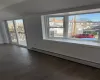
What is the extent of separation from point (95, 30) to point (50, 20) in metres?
1.88

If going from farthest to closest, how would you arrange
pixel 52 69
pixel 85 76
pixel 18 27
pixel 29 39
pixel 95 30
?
pixel 18 27 → pixel 29 39 → pixel 95 30 → pixel 52 69 → pixel 85 76

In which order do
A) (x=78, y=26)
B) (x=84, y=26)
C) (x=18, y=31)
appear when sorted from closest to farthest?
(x=84, y=26), (x=78, y=26), (x=18, y=31)

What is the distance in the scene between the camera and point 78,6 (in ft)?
8.16

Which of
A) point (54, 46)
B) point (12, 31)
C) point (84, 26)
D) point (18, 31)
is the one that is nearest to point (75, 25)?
point (84, 26)

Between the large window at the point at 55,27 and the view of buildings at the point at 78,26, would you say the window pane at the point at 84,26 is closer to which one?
the view of buildings at the point at 78,26

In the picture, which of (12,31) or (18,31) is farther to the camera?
(12,31)

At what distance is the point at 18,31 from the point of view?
5715mm

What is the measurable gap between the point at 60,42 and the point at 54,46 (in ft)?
1.22

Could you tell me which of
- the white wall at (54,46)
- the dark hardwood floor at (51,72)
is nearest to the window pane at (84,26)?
the white wall at (54,46)

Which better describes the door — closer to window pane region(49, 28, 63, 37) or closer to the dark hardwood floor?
window pane region(49, 28, 63, 37)

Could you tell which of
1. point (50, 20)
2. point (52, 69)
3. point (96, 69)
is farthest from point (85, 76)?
point (50, 20)

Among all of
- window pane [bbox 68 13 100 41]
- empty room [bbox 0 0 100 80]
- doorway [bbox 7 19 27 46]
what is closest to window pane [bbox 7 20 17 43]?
doorway [bbox 7 19 27 46]

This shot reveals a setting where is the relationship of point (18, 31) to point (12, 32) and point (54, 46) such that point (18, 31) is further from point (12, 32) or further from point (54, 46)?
point (54, 46)

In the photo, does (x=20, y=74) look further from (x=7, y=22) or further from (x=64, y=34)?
(x=7, y=22)
